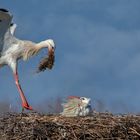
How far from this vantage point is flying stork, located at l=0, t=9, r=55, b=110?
17.0m

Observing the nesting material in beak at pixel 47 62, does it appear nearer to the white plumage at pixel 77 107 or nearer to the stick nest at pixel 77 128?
the white plumage at pixel 77 107

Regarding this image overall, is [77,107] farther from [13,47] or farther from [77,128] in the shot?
[13,47]

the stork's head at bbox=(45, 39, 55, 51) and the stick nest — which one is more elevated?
the stork's head at bbox=(45, 39, 55, 51)

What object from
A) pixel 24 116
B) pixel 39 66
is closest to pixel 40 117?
pixel 24 116

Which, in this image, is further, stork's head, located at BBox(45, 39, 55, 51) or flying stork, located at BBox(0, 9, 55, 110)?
stork's head, located at BBox(45, 39, 55, 51)

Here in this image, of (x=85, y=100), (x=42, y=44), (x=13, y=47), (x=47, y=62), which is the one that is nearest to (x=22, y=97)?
(x=47, y=62)

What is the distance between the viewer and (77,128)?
1302 cm

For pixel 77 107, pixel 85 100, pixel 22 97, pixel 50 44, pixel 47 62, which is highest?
pixel 50 44

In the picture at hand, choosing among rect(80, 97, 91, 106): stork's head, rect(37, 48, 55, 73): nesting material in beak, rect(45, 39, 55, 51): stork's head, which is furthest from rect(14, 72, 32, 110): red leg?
rect(80, 97, 91, 106): stork's head

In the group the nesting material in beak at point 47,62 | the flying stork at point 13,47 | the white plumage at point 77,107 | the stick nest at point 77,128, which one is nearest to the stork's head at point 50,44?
the flying stork at point 13,47

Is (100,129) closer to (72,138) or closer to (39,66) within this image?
(72,138)

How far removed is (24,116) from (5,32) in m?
3.66

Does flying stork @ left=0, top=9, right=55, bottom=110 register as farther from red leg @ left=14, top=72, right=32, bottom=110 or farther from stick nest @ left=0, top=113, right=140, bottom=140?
stick nest @ left=0, top=113, right=140, bottom=140

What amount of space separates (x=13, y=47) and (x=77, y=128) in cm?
451
